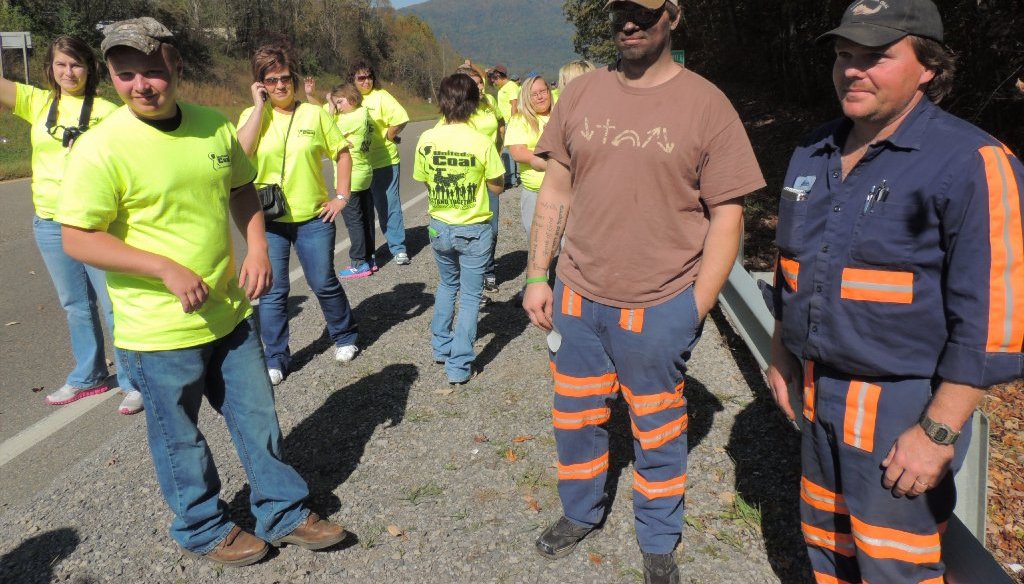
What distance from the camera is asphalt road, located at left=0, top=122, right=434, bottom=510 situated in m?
3.85

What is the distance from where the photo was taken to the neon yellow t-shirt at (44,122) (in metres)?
4.08

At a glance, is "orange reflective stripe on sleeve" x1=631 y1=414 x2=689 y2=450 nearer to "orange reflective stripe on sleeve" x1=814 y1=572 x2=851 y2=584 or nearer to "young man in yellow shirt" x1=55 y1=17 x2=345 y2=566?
"orange reflective stripe on sleeve" x1=814 y1=572 x2=851 y2=584

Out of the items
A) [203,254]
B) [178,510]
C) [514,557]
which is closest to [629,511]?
[514,557]

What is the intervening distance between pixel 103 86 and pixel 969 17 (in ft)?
91.4

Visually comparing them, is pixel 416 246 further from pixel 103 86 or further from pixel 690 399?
pixel 103 86

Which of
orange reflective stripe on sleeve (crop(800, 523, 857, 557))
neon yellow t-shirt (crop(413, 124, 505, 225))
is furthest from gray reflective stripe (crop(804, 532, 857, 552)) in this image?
neon yellow t-shirt (crop(413, 124, 505, 225))

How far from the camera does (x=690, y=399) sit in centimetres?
419

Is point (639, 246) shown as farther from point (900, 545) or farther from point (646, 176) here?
point (900, 545)

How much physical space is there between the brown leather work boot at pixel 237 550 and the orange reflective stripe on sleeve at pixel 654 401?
66.3 inches

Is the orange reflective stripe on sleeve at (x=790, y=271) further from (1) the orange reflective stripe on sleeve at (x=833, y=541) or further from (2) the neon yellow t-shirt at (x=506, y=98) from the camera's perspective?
(2) the neon yellow t-shirt at (x=506, y=98)

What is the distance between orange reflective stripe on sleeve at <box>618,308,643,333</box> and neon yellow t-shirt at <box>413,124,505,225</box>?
2.22 meters

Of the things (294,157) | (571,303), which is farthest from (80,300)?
(571,303)

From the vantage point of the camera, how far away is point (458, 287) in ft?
16.1

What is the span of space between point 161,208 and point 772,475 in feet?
9.60
